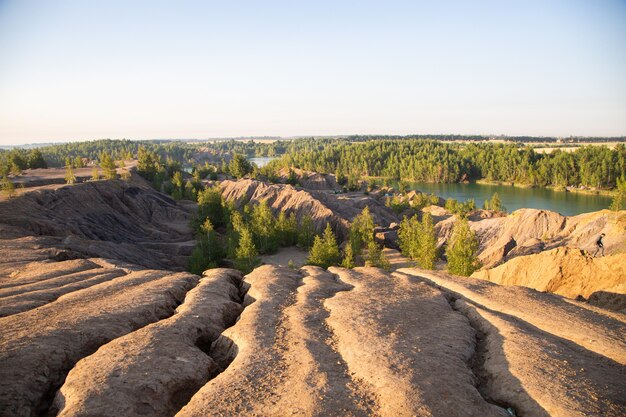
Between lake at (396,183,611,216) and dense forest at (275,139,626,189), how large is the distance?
310 inches

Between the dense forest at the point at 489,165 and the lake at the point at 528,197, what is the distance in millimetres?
7871

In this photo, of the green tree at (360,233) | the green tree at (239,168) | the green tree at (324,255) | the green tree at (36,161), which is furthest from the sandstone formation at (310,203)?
the green tree at (36,161)

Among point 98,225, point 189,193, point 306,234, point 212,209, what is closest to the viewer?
point 98,225

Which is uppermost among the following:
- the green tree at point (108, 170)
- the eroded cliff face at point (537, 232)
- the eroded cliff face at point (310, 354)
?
the green tree at point (108, 170)

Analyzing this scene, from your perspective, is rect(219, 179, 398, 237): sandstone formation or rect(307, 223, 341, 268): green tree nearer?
rect(307, 223, 341, 268): green tree

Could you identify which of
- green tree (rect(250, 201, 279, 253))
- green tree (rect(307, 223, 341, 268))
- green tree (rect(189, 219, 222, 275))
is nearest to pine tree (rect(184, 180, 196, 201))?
green tree (rect(250, 201, 279, 253))

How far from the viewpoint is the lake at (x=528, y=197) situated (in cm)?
9956

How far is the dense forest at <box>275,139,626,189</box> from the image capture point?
126m

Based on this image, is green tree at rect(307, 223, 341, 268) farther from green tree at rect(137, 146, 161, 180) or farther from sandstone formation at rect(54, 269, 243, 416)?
green tree at rect(137, 146, 161, 180)

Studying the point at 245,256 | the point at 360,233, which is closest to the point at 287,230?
the point at 360,233

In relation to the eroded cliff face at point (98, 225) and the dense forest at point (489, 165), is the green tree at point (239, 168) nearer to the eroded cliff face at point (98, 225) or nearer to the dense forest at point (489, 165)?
the dense forest at point (489, 165)

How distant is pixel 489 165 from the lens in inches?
6383

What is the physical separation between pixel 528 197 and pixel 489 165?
47.3m

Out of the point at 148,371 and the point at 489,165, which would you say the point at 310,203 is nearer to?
the point at 148,371
